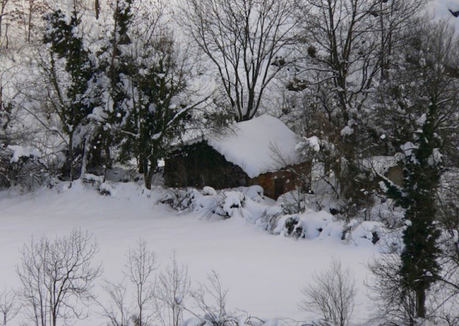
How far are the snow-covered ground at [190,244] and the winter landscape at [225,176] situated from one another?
0.09 meters

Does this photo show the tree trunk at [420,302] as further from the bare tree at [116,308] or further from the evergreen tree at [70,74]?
the evergreen tree at [70,74]

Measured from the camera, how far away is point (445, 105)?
97.4 feet

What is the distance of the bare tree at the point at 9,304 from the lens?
1279 cm

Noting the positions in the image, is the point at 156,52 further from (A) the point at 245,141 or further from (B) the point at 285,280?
(B) the point at 285,280

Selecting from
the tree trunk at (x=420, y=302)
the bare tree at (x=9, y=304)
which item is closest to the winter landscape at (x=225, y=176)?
the tree trunk at (x=420, y=302)

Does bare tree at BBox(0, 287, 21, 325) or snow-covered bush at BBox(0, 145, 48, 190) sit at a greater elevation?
snow-covered bush at BBox(0, 145, 48, 190)

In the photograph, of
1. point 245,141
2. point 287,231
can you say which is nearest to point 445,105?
point 245,141

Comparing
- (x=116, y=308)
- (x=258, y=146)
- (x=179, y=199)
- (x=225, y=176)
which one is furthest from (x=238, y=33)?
(x=116, y=308)

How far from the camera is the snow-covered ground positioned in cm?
1530

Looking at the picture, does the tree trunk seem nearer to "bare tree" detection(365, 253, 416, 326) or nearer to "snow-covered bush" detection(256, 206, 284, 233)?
"bare tree" detection(365, 253, 416, 326)

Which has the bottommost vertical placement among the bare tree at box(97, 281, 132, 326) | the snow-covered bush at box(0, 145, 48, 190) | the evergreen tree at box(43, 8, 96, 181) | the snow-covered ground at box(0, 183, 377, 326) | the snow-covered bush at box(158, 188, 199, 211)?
the bare tree at box(97, 281, 132, 326)

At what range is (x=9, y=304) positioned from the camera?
1378 centimetres

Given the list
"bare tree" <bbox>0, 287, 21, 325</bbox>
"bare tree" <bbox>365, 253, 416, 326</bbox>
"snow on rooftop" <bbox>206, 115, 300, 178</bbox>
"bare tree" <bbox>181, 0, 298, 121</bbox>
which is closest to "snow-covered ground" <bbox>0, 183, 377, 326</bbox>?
"bare tree" <bbox>0, 287, 21, 325</bbox>

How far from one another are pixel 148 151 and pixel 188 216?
4662mm
